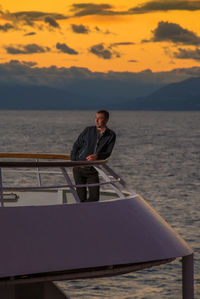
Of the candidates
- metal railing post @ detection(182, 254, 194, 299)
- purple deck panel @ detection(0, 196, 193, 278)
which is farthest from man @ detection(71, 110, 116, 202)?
metal railing post @ detection(182, 254, 194, 299)

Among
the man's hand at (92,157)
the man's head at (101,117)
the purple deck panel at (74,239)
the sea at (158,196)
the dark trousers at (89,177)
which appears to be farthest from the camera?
the sea at (158,196)

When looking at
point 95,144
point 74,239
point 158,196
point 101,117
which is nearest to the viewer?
point 74,239

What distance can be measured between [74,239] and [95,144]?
1.76 m

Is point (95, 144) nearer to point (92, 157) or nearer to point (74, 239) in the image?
point (92, 157)

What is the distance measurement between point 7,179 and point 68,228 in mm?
54118

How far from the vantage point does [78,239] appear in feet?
30.7

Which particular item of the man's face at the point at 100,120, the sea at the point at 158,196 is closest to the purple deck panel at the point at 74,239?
the man's face at the point at 100,120

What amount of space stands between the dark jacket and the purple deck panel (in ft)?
2.62

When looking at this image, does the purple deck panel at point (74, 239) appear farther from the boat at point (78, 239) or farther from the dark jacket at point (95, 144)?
the dark jacket at point (95, 144)

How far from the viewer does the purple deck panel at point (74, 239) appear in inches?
355

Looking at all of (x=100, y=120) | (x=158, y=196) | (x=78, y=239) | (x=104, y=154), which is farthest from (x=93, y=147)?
(x=158, y=196)

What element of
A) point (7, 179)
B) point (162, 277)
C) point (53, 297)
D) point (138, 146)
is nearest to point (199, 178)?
point (7, 179)

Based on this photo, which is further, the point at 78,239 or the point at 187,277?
the point at 187,277

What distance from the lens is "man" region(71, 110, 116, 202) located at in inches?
412
